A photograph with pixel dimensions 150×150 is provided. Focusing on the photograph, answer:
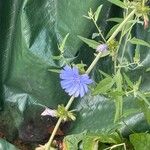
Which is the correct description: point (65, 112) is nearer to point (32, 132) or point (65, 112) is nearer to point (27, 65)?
point (27, 65)

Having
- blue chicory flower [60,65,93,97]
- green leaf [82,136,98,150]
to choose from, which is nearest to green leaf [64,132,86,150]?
green leaf [82,136,98,150]

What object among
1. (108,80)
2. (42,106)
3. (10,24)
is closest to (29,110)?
(42,106)

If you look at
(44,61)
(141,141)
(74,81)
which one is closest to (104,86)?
(74,81)

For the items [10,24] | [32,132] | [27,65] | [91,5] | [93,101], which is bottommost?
[32,132]

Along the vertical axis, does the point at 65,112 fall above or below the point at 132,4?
below

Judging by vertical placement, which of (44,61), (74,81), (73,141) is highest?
(74,81)

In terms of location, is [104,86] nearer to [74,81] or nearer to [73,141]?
[74,81]

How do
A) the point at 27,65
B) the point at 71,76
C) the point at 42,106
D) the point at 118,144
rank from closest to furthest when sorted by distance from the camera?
the point at 71,76 < the point at 118,144 < the point at 27,65 < the point at 42,106
